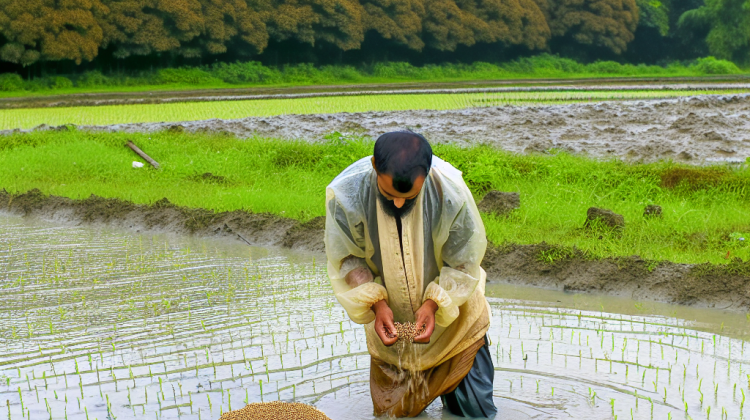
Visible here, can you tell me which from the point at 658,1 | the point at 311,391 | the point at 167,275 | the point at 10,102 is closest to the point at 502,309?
the point at 311,391

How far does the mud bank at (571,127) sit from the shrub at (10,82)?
11807 millimetres

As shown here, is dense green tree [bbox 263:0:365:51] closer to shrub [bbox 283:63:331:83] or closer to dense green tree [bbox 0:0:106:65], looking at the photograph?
shrub [bbox 283:63:331:83]

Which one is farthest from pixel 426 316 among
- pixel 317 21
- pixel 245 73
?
pixel 317 21

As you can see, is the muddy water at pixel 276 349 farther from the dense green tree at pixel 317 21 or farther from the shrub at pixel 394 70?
the shrub at pixel 394 70

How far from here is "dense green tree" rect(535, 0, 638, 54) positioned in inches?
1438

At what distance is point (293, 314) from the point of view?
513cm

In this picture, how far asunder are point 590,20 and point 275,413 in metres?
36.0

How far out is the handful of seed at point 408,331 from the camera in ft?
9.90

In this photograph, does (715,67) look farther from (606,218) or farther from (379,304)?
(379,304)

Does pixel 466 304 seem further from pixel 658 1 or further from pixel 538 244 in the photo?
pixel 658 1

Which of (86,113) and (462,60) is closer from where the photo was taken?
(86,113)

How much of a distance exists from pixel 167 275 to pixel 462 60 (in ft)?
101

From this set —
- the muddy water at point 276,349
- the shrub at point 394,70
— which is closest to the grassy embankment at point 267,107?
the muddy water at point 276,349

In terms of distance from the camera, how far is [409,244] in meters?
3.01
